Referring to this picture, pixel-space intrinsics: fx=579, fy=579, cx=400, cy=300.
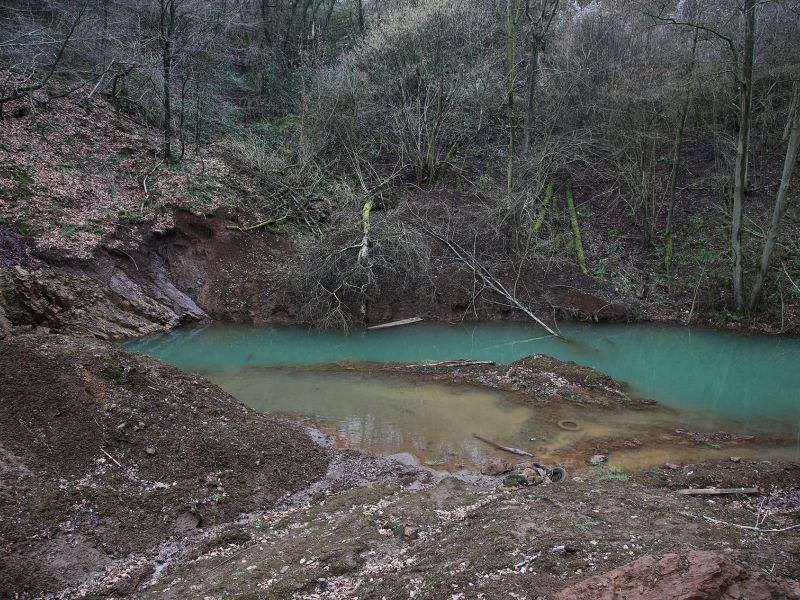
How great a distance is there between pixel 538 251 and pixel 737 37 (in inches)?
299

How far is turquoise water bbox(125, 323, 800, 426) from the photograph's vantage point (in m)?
10.8

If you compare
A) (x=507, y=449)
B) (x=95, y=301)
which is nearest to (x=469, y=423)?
(x=507, y=449)

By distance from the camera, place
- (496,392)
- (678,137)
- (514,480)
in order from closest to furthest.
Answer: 1. (514,480)
2. (496,392)
3. (678,137)

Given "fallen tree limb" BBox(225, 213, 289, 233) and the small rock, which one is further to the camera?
"fallen tree limb" BBox(225, 213, 289, 233)

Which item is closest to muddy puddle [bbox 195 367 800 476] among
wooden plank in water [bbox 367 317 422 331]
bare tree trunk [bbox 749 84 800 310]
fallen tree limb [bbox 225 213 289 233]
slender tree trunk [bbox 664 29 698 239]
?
wooden plank in water [bbox 367 317 422 331]

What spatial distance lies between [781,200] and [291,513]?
1406cm

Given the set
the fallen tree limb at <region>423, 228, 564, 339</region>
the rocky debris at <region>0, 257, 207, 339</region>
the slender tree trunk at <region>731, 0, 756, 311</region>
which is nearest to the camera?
the rocky debris at <region>0, 257, 207, 339</region>

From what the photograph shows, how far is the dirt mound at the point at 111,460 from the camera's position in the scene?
4.64 m

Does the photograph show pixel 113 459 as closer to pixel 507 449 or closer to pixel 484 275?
pixel 507 449

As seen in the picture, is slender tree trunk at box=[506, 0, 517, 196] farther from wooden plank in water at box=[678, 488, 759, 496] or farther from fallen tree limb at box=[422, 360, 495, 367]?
wooden plank in water at box=[678, 488, 759, 496]

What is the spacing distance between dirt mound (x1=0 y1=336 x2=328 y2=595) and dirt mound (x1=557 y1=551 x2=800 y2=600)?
3.53 metres

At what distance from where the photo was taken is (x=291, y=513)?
5.83 metres

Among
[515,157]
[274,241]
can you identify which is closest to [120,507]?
[274,241]

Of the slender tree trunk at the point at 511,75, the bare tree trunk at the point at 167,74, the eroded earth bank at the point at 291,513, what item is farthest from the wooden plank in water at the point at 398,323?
the bare tree trunk at the point at 167,74
